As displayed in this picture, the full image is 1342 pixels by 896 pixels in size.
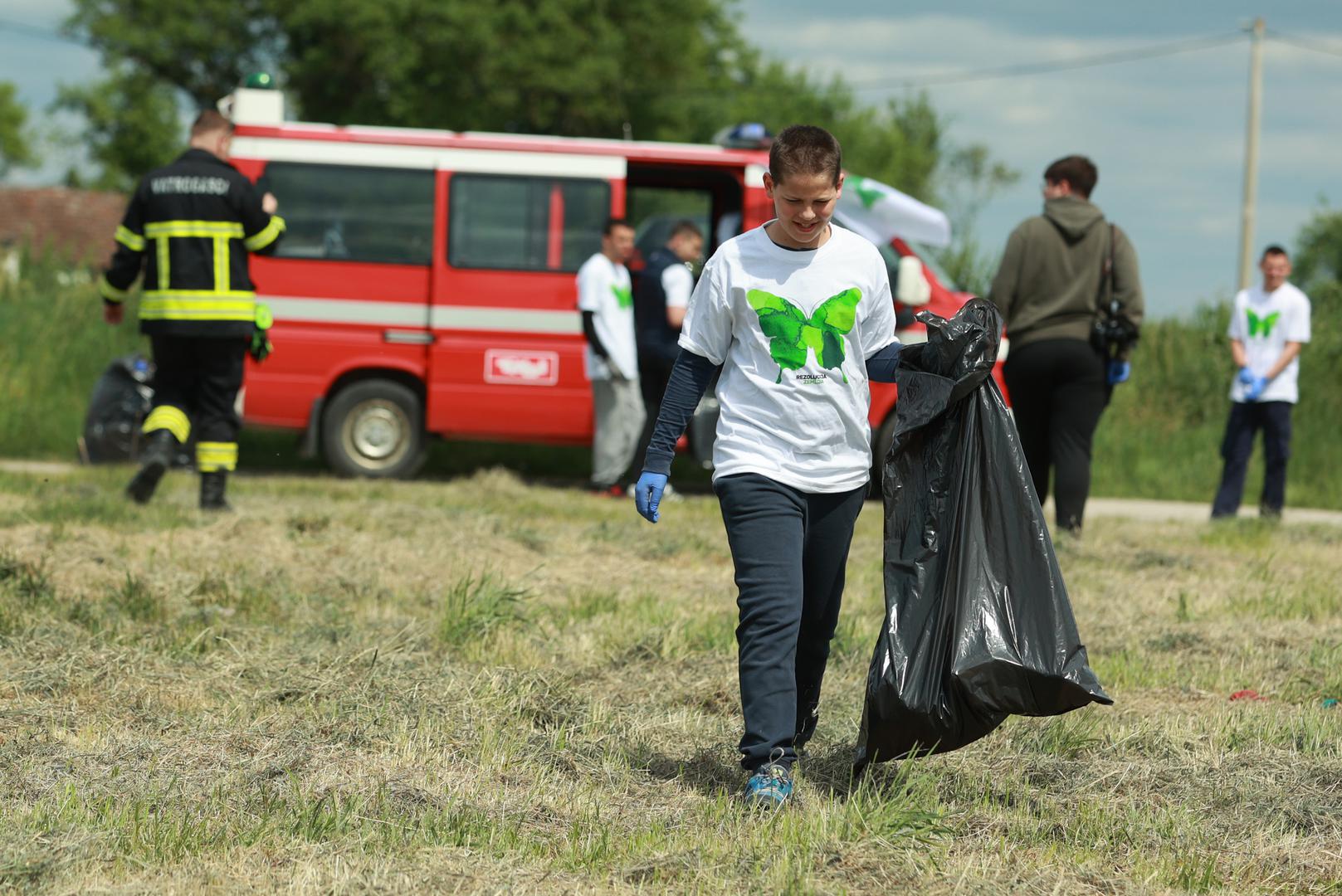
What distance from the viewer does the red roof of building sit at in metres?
51.1

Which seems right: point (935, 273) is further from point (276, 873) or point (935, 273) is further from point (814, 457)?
point (276, 873)

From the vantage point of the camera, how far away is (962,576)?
12.4 feet

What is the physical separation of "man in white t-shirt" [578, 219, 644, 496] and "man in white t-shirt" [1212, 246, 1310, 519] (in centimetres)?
382

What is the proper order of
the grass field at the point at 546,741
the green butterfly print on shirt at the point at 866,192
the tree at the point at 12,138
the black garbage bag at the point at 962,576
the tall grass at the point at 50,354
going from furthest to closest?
1. the tree at the point at 12,138
2. the tall grass at the point at 50,354
3. the green butterfly print on shirt at the point at 866,192
4. the black garbage bag at the point at 962,576
5. the grass field at the point at 546,741

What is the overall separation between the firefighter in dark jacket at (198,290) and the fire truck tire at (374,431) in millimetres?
2910

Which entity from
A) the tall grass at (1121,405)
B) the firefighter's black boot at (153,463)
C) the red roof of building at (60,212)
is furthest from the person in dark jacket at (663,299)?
the red roof of building at (60,212)

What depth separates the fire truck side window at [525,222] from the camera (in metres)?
11.3

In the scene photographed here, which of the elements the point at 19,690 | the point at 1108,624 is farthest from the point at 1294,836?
the point at 19,690

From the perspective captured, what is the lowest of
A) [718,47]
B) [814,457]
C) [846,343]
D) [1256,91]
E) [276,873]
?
[276,873]

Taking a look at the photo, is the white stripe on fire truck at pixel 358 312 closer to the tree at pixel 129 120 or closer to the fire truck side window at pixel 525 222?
the fire truck side window at pixel 525 222

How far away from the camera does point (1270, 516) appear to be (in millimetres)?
10562

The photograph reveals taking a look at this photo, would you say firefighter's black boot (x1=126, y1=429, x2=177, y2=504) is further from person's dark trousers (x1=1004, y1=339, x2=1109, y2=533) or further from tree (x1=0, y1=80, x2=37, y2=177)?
tree (x1=0, y1=80, x2=37, y2=177)

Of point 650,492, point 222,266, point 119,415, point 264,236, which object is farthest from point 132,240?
point 650,492

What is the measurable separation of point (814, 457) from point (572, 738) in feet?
3.64
